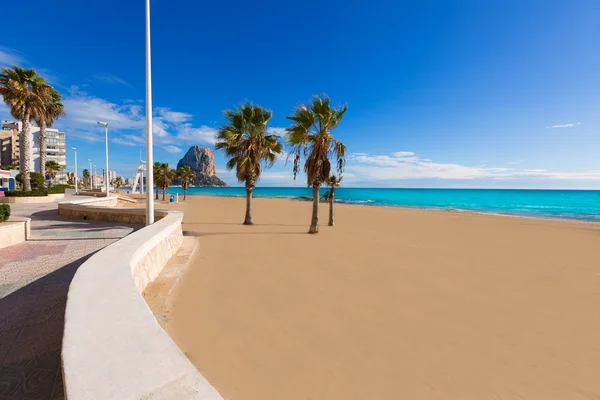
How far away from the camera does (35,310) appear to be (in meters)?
4.46

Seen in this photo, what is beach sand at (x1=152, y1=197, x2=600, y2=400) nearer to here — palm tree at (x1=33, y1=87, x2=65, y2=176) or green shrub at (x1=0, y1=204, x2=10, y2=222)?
green shrub at (x1=0, y1=204, x2=10, y2=222)

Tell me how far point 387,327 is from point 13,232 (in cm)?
1210

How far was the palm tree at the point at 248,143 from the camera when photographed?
53.2 ft

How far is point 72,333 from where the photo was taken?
7.09 feet

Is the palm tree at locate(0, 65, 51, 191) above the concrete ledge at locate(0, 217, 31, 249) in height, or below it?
above

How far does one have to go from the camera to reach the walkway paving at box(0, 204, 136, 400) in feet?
9.50

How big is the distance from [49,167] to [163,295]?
81366mm

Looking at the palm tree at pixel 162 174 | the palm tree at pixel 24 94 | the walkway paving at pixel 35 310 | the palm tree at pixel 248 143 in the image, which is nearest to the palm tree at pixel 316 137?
the palm tree at pixel 248 143

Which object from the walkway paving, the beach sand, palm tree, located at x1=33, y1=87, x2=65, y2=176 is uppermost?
palm tree, located at x1=33, y1=87, x2=65, y2=176

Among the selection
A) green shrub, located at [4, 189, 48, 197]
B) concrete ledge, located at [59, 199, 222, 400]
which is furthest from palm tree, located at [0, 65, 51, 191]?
concrete ledge, located at [59, 199, 222, 400]

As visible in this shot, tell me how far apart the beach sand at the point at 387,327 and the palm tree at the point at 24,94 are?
1154 inches

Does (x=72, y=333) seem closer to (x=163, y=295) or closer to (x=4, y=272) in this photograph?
(x=163, y=295)

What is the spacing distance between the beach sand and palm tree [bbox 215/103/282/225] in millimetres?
8201

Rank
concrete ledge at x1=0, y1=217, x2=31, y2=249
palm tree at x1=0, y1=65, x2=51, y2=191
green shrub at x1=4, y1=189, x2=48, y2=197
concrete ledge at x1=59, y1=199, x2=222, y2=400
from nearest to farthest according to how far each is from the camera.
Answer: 1. concrete ledge at x1=59, y1=199, x2=222, y2=400
2. concrete ledge at x1=0, y1=217, x2=31, y2=249
3. palm tree at x1=0, y1=65, x2=51, y2=191
4. green shrub at x1=4, y1=189, x2=48, y2=197
